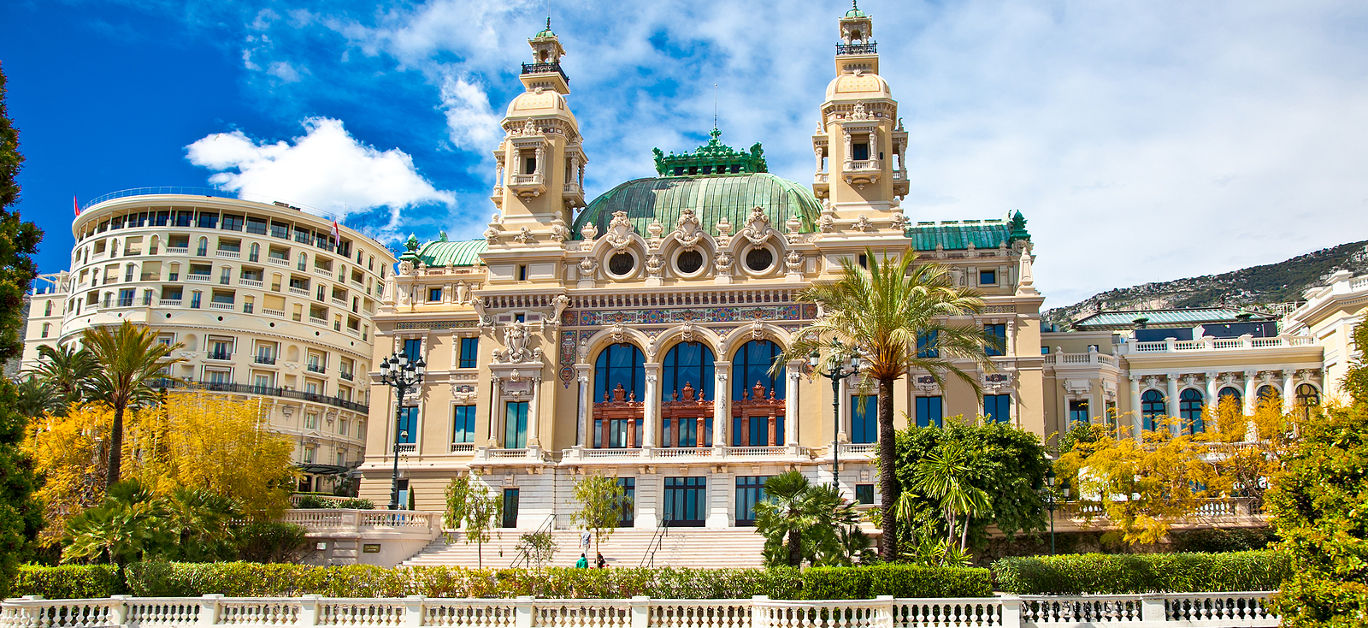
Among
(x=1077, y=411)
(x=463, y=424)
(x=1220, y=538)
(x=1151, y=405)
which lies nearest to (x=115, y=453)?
(x=463, y=424)

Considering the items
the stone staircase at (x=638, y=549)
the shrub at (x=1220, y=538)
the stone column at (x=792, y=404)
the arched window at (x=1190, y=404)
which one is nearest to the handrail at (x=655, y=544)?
the stone staircase at (x=638, y=549)

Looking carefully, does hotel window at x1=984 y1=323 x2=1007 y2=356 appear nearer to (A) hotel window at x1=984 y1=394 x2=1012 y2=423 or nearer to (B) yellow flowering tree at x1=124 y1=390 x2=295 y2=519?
(A) hotel window at x1=984 y1=394 x2=1012 y2=423

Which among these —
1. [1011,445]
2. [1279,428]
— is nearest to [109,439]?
[1011,445]

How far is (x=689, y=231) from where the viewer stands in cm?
5794

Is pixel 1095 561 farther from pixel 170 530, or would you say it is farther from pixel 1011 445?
pixel 170 530

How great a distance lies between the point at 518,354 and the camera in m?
57.2

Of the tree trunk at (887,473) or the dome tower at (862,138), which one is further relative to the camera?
the dome tower at (862,138)

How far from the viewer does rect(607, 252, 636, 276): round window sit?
58.5 metres

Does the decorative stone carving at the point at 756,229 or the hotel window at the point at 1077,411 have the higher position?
the decorative stone carving at the point at 756,229

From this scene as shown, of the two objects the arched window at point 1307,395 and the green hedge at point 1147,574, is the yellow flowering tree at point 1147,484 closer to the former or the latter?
the green hedge at point 1147,574

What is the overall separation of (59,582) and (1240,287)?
115240 mm

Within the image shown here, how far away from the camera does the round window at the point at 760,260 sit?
188 feet

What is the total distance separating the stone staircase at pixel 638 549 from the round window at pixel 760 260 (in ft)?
44.8

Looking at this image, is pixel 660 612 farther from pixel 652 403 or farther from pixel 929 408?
pixel 929 408
